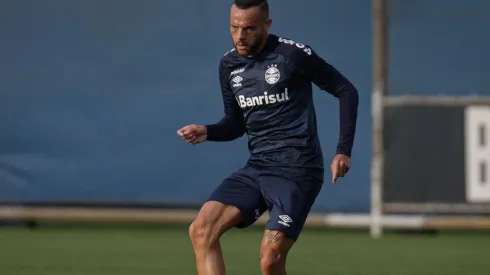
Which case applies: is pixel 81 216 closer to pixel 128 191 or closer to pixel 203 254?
pixel 128 191

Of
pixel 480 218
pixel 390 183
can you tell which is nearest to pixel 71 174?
pixel 390 183

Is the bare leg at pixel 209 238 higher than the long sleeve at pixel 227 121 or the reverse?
the reverse

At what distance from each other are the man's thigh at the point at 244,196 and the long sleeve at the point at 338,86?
549 mm

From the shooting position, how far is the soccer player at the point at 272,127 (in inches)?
256

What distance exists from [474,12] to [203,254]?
21.7ft

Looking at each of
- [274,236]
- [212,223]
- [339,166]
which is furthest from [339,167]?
[212,223]

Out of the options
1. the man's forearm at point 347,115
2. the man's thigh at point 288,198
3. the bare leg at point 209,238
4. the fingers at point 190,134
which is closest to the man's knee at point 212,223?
the bare leg at point 209,238

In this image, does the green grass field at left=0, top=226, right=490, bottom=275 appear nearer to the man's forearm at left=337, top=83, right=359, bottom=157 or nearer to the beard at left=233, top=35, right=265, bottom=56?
the man's forearm at left=337, top=83, right=359, bottom=157

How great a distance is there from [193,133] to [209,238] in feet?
2.00

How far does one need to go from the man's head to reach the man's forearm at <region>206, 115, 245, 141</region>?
1.62 ft

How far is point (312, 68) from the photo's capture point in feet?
22.0

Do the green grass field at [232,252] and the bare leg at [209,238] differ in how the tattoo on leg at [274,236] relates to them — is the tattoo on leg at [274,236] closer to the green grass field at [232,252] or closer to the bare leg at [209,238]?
the bare leg at [209,238]

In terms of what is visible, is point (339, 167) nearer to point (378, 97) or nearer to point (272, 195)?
point (272, 195)

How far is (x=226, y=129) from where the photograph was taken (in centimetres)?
695
